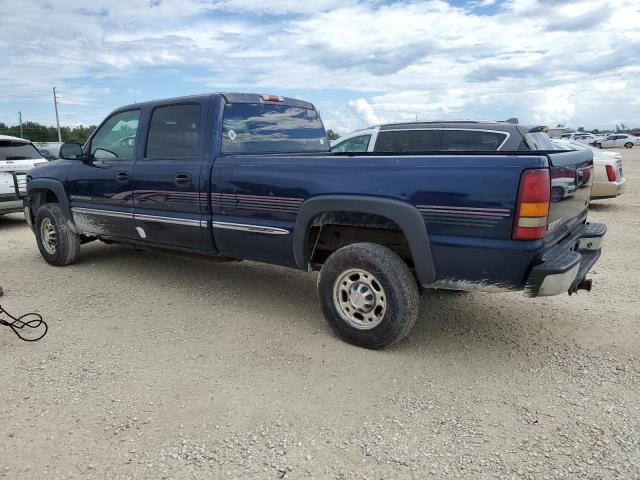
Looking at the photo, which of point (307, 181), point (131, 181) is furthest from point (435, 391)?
point (131, 181)

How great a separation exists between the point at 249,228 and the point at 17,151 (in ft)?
23.3

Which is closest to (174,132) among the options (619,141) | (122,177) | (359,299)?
(122,177)

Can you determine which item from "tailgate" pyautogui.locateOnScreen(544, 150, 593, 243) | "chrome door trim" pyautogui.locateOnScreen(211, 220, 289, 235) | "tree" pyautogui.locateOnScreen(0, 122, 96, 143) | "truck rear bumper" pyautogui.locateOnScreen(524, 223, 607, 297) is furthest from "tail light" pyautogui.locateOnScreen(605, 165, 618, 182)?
"tree" pyautogui.locateOnScreen(0, 122, 96, 143)

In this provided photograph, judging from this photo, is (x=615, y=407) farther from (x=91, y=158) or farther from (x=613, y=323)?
(x=91, y=158)

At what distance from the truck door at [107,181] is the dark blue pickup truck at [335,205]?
Result: 2 centimetres

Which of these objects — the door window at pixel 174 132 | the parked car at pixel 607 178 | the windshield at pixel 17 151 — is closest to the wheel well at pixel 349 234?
the door window at pixel 174 132

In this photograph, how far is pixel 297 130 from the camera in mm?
5273

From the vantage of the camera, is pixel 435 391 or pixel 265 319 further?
pixel 265 319

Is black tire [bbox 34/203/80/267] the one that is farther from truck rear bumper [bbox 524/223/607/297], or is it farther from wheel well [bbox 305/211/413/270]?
truck rear bumper [bbox 524/223/607/297]

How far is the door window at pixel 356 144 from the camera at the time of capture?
8047 mm

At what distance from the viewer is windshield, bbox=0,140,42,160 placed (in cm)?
894

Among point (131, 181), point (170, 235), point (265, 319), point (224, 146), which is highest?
point (224, 146)

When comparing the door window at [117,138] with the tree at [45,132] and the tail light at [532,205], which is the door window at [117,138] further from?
the tree at [45,132]

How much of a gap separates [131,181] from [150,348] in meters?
1.93
